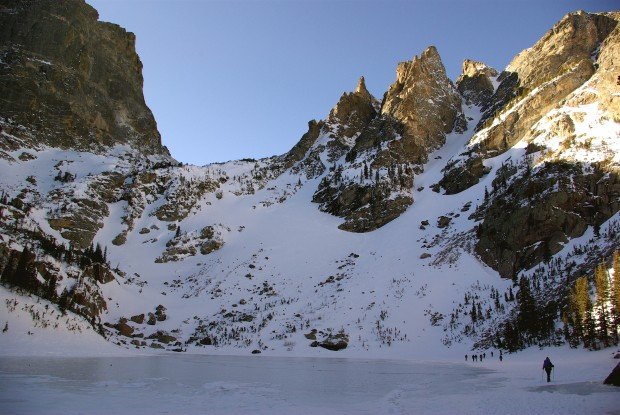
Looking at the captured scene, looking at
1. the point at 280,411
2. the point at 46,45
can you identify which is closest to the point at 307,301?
the point at 280,411

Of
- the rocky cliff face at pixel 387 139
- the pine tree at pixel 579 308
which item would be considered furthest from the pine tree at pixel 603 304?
the rocky cliff face at pixel 387 139

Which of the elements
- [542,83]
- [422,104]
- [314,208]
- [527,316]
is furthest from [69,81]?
[527,316]

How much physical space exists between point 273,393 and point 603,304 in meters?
29.1

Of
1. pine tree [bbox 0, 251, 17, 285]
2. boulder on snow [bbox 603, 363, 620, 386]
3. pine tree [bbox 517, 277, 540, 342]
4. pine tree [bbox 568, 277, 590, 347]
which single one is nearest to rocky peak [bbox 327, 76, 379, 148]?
pine tree [bbox 517, 277, 540, 342]

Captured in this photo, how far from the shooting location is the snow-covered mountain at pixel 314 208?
159 feet

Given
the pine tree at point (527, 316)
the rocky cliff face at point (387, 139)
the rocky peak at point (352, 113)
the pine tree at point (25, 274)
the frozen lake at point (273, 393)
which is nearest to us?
the frozen lake at point (273, 393)

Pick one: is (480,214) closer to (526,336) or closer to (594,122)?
(594,122)

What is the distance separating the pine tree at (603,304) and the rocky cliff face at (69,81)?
101042mm

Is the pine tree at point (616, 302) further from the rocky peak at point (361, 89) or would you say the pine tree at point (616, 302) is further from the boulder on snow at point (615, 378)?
the rocky peak at point (361, 89)

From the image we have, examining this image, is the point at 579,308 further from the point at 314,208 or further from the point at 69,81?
the point at 69,81

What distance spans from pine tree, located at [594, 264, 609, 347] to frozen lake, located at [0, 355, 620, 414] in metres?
12.8

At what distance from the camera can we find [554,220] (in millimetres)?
53875

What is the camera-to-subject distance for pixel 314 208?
95.9 m

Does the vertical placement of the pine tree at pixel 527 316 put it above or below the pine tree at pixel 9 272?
below
